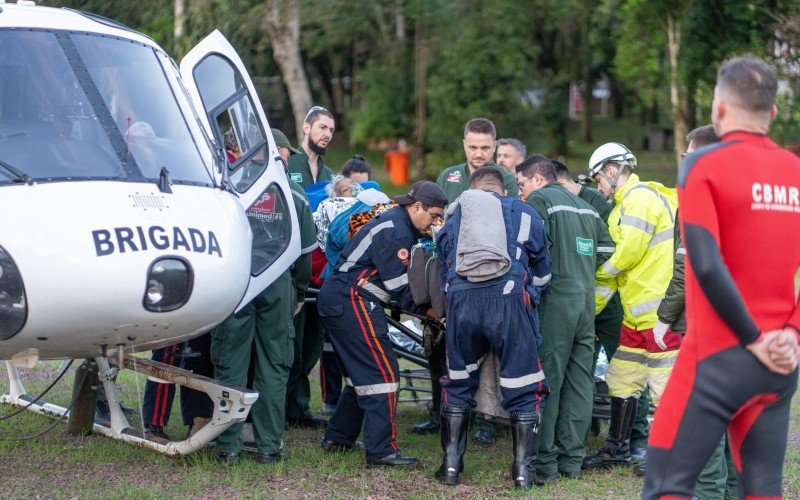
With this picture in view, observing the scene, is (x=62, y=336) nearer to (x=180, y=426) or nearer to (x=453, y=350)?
(x=453, y=350)

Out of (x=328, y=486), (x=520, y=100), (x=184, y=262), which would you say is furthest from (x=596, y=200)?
(x=520, y=100)

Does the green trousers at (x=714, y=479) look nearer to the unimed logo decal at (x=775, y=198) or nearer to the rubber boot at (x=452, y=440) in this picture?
the rubber boot at (x=452, y=440)

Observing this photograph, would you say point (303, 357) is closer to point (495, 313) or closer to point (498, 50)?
point (495, 313)

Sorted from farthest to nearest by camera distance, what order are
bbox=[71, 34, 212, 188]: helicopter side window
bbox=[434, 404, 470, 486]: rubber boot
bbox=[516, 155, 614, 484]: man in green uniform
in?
bbox=[516, 155, 614, 484]: man in green uniform → bbox=[434, 404, 470, 486]: rubber boot → bbox=[71, 34, 212, 188]: helicopter side window

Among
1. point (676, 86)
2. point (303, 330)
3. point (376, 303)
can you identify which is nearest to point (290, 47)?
point (676, 86)

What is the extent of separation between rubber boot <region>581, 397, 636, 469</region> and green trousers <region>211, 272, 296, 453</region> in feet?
6.72

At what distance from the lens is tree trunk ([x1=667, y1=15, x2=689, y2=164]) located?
24.7 metres

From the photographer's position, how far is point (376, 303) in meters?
6.55

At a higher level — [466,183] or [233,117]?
[233,117]

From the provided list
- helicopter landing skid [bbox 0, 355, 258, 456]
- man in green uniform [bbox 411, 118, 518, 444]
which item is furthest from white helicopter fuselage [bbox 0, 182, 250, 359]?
man in green uniform [bbox 411, 118, 518, 444]

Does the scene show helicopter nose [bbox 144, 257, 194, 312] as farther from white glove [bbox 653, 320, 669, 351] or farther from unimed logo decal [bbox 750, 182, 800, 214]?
white glove [bbox 653, 320, 669, 351]

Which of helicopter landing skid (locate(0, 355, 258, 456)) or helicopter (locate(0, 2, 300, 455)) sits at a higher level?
helicopter (locate(0, 2, 300, 455))

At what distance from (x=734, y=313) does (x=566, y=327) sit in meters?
2.86

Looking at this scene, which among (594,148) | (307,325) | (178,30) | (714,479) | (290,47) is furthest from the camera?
(594,148)
